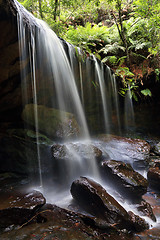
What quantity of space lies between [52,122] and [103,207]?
3393mm

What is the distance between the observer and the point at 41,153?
15.0 feet

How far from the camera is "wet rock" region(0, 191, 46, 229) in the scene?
2439 mm

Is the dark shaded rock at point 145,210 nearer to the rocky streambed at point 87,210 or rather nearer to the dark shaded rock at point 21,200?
the rocky streambed at point 87,210

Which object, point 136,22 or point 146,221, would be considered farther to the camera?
point 136,22

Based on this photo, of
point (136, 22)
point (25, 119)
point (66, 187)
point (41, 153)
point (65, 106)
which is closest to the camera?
point (66, 187)

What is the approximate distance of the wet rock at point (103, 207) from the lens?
2.55 m

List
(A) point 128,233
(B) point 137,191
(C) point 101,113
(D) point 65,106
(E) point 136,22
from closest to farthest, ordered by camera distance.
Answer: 1. (A) point 128,233
2. (B) point 137,191
3. (D) point 65,106
4. (C) point 101,113
5. (E) point 136,22

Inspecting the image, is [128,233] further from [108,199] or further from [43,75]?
[43,75]

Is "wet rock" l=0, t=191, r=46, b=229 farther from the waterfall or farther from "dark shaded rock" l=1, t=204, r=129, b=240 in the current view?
the waterfall

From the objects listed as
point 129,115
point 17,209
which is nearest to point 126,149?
point 129,115

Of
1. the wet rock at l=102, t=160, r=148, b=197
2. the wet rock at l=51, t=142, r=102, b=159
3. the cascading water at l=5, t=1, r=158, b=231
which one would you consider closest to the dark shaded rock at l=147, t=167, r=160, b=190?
the wet rock at l=102, t=160, r=148, b=197

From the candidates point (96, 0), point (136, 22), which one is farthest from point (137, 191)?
point (136, 22)

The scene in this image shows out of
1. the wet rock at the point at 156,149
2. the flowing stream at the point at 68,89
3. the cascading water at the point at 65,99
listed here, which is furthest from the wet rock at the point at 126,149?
the wet rock at the point at 156,149

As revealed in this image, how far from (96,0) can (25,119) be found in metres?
5.85
